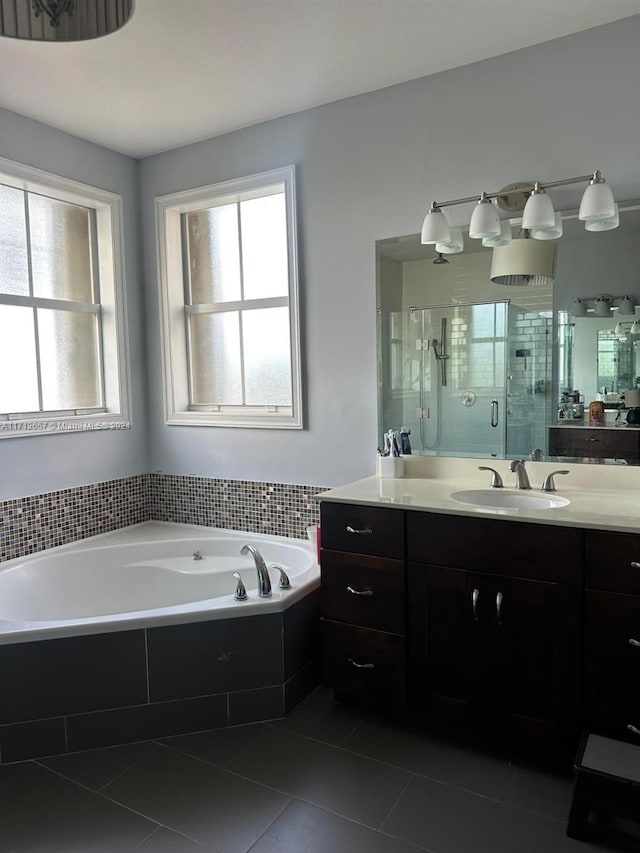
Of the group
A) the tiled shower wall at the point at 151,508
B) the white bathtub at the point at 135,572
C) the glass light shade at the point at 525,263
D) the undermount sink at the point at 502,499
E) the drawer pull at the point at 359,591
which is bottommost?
the white bathtub at the point at 135,572

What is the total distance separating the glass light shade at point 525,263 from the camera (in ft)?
7.86

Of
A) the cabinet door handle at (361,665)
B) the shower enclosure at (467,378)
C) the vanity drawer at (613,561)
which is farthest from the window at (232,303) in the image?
the vanity drawer at (613,561)

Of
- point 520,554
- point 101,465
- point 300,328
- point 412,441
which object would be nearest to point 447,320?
point 412,441

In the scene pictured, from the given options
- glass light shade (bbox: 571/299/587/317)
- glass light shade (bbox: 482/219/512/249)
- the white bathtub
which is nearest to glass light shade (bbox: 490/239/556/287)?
glass light shade (bbox: 482/219/512/249)

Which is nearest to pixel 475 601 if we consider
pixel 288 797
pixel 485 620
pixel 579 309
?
pixel 485 620

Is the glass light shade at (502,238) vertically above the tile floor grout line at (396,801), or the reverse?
the glass light shade at (502,238)

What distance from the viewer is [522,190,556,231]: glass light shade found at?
2215 millimetres

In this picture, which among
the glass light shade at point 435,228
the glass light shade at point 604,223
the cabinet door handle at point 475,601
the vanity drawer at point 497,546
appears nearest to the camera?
the vanity drawer at point 497,546

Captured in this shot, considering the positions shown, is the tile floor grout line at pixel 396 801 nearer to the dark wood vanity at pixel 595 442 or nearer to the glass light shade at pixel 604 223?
the dark wood vanity at pixel 595 442

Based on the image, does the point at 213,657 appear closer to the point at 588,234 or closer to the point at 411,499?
the point at 411,499

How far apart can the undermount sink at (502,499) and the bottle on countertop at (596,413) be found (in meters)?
0.36

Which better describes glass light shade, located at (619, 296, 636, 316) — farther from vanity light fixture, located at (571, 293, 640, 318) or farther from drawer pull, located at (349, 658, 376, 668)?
drawer pull, located at (349, 658, 376, 668)

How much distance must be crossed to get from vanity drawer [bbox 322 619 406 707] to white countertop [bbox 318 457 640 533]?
501 millimetres

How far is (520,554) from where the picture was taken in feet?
6.38
